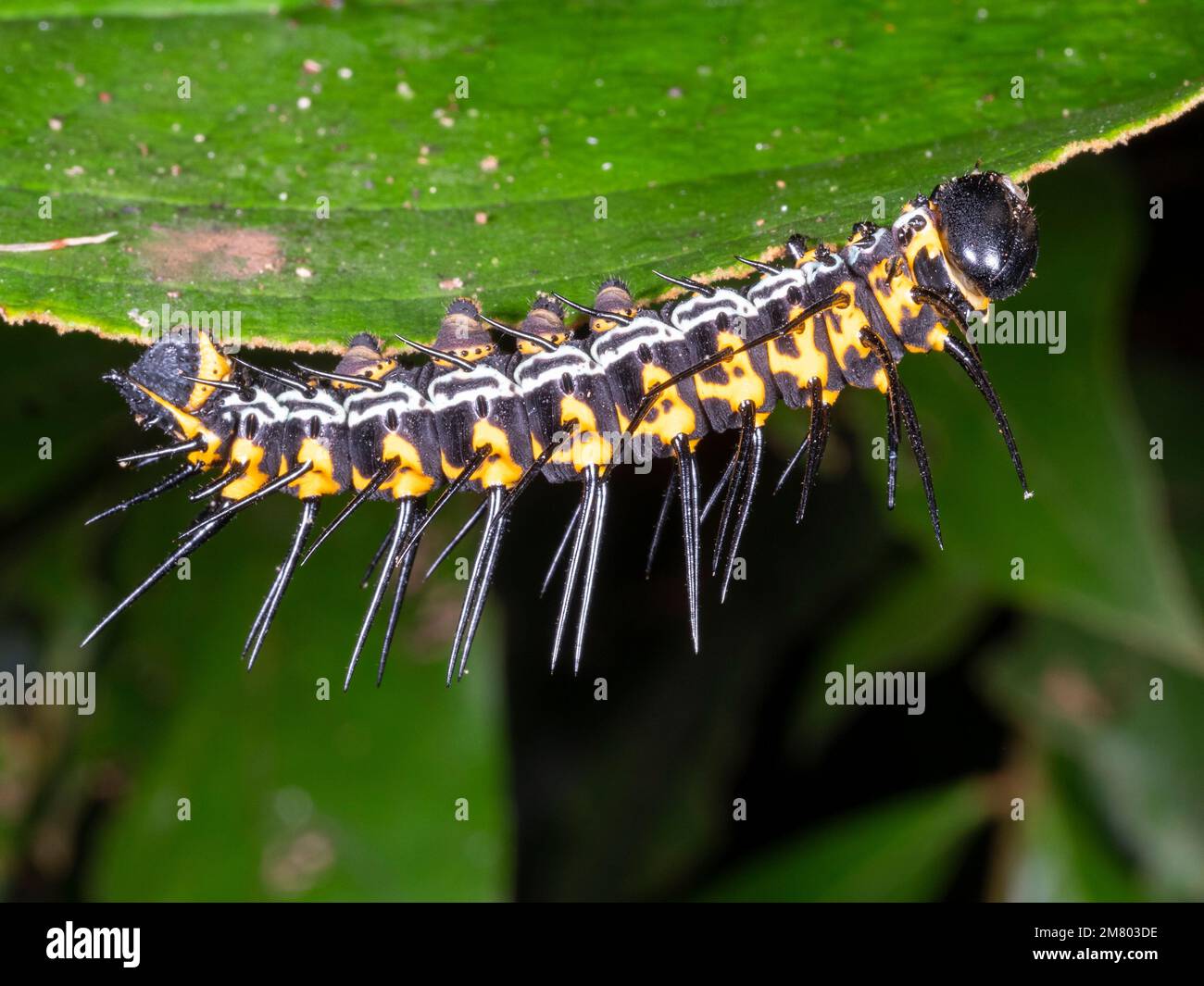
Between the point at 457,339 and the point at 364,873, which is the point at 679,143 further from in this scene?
the point at 364,873

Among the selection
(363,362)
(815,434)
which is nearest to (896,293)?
(815,434)

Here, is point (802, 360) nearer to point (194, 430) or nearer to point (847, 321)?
point (847, 321)

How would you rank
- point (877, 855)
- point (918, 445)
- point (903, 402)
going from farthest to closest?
point (877, 855)
point (903, 402)
point (918, 445)

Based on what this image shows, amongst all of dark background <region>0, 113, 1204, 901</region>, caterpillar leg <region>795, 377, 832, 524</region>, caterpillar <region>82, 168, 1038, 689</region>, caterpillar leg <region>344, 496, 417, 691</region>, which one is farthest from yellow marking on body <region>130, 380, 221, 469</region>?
dark background <region>0, 113, 1204, 901</region>

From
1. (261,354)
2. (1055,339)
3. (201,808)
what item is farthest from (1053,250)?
(201,808)

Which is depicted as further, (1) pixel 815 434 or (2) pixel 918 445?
(1) pixel 815 434

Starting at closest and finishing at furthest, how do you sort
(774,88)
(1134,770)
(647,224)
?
1. (647,224)
2. (774,88)
3. (1134,770)
